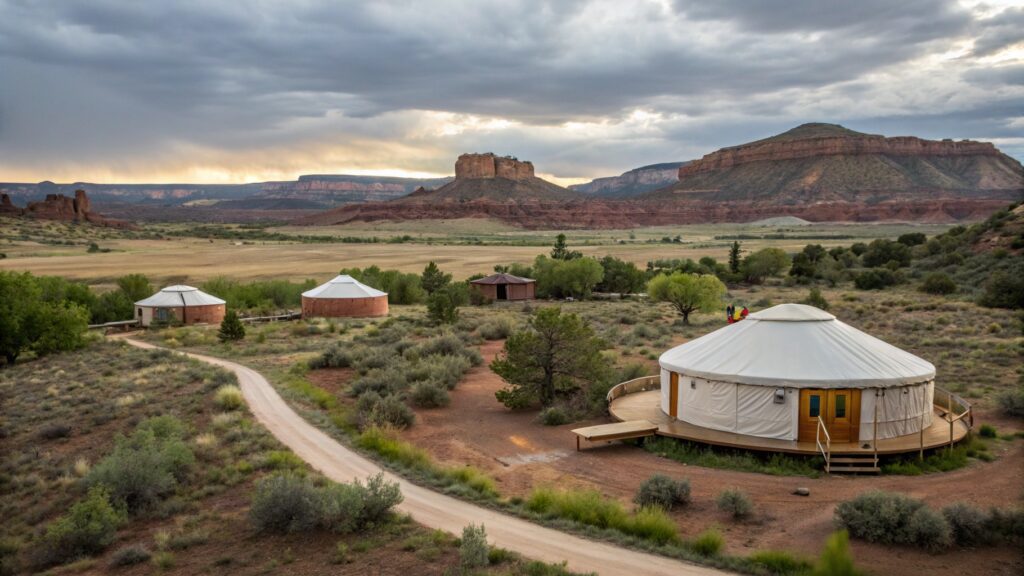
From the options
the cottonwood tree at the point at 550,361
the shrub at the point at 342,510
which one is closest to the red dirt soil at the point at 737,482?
the cottonwood tree at the point at 550,361

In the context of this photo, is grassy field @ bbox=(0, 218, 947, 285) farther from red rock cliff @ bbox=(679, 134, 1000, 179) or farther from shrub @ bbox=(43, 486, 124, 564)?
shrub @ bbox=(43, 486, 124, 564)

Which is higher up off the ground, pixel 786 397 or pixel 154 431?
pixel 786 397

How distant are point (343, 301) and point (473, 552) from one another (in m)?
32.3

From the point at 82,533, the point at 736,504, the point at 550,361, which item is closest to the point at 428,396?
the point at 550,361

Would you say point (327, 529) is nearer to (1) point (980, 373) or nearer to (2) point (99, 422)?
(2) point (99, 422)

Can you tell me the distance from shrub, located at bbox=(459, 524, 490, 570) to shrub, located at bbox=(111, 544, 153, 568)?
451 centimetres

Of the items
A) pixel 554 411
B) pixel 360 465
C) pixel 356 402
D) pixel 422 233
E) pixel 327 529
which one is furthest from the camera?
pixel 422 233

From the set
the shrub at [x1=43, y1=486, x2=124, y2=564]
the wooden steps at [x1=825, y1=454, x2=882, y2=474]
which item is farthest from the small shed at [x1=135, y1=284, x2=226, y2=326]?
the wooden steps at [x1=825, y1=454, x2=882, y2=474]

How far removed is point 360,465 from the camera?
1376cm

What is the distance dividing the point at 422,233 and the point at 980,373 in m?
124

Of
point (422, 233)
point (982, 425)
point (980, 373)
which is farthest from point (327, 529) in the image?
point (422, 233)

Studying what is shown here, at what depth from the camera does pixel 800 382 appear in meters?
14.2

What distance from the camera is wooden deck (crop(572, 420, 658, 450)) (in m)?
14.8

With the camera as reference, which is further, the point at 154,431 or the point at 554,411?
the point at 554,411
